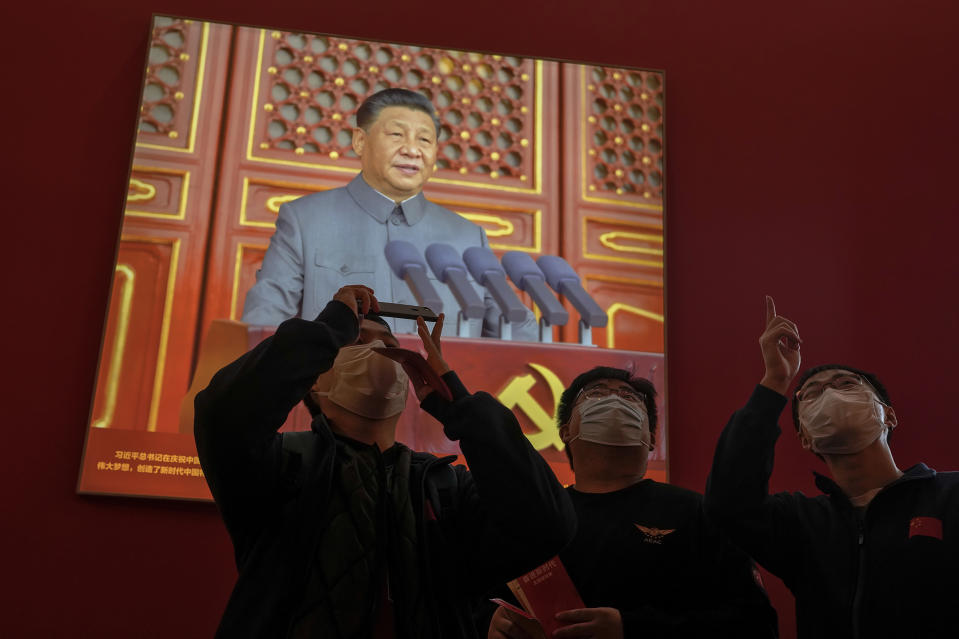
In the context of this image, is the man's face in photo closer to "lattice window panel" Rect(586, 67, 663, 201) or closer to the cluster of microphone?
the cluster of microphone

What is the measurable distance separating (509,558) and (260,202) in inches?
57.4

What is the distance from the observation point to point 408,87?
302 centimetres

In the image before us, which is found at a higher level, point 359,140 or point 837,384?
point 359,140

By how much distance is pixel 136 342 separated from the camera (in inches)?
103

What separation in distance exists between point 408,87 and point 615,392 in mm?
1283

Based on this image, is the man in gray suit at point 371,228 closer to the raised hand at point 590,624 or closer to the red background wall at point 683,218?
the red background wall at point 683,218

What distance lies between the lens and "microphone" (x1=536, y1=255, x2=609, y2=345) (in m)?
2.82

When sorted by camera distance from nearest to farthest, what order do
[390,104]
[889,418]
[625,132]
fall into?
[889,418] → [390,104] → [625,132]

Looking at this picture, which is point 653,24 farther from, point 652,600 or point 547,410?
point 652,600

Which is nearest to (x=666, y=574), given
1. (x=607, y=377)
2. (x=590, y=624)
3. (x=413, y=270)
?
(x=590, y=624)

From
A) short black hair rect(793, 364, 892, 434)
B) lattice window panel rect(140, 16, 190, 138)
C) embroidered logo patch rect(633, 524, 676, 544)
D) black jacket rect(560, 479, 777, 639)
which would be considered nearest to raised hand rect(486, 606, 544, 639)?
black jacket rect(560, 479, 777, 639)

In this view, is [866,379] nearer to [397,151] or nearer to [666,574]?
[666,574]

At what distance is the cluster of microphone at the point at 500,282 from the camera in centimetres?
276

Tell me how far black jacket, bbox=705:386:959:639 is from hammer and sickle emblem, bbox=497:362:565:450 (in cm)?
69
